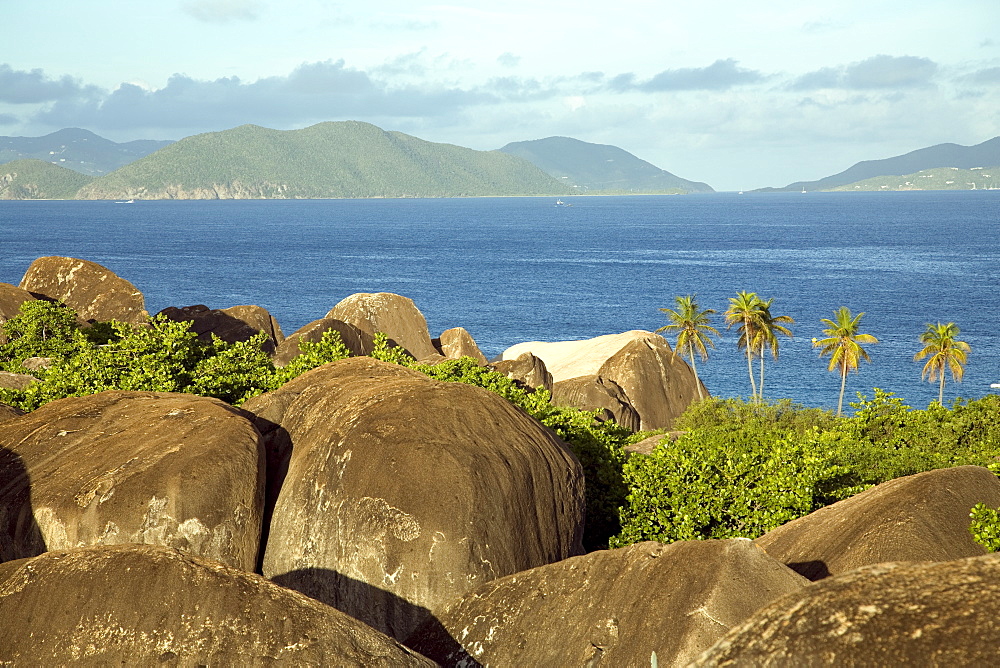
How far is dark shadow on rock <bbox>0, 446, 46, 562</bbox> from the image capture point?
47.7 ft

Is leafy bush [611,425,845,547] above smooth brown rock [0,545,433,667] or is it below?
below

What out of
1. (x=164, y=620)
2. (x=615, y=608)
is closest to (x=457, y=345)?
(x=615, y=608)

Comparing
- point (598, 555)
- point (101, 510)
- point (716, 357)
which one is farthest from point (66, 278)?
point (716, 357)

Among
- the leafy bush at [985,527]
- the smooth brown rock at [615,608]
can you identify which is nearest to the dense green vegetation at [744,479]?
the leafy bush at [985,527]

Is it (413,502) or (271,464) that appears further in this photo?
(271,464)

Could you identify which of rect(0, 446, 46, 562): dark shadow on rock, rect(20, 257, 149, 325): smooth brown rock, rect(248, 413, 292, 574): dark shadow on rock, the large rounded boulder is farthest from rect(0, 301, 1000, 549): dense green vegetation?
the large rounded boulder

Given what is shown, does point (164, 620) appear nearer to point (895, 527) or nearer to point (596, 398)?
point (895, 527)

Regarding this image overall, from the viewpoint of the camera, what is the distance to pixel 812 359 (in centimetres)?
9438

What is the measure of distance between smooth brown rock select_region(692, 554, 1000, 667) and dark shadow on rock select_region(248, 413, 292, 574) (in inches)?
432

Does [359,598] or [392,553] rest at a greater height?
[392,553]

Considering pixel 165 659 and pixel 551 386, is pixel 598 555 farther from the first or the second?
pixel 551 386

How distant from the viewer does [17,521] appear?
14758mm

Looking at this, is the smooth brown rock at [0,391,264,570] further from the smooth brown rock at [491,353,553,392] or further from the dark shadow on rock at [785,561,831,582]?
the smooth brown rock at [491,353,553,392]

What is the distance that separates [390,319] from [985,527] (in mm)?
40560
